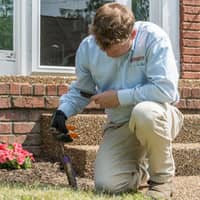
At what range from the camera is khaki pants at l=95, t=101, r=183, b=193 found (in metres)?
3.78

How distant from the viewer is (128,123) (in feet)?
13.4

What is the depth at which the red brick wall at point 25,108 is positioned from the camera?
5.59m

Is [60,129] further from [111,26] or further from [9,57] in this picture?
[9,57]

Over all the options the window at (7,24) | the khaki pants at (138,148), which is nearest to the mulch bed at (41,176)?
the khaki pants at (138,148)

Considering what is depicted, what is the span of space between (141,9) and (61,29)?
107 cm

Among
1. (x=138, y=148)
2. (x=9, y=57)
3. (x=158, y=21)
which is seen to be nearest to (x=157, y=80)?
(x=138, y=148)

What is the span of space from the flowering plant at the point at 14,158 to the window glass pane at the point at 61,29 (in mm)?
1604

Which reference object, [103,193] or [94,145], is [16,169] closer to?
[94,145]

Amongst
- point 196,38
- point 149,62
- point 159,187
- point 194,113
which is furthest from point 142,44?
point 196,38

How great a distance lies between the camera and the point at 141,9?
7184 mm

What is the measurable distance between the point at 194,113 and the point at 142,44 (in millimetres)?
2524

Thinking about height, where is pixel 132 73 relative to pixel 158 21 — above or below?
below

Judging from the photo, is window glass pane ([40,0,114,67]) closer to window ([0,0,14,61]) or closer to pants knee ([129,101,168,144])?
window ([0,0,14,61])

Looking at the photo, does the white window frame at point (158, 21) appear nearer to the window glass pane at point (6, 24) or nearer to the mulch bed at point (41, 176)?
the window glass pane at point (6, 24)
